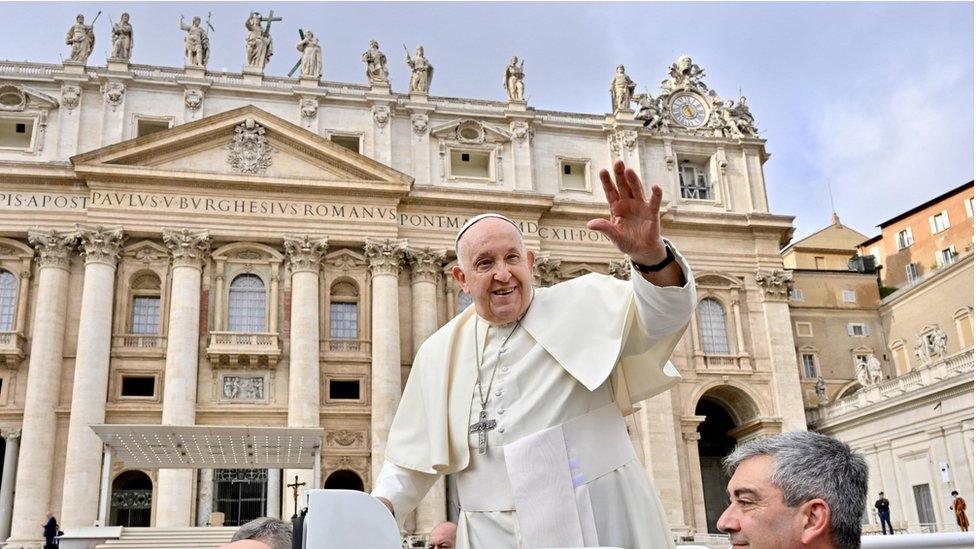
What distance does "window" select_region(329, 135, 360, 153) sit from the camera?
3039 cm

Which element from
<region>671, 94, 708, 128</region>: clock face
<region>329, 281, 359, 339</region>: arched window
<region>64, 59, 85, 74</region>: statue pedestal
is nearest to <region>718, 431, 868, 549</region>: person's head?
<region>329, 281, 359, 339</region>: arched window

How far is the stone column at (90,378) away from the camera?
80.0 ft

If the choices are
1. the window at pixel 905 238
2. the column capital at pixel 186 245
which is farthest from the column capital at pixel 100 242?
the window at pixel 905 238

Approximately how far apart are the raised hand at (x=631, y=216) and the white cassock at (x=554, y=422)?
0.48ft

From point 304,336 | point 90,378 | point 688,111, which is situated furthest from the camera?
point 688,111

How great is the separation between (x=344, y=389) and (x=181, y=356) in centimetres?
488

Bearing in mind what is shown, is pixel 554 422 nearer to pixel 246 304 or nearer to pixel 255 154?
pixel 246 304

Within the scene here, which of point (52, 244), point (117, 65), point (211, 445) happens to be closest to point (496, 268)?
point (211, 445)

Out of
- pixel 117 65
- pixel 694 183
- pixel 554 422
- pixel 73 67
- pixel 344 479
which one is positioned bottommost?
pixel 554 422

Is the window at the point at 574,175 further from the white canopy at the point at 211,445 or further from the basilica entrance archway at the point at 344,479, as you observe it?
the white canopy at the point at 211,445

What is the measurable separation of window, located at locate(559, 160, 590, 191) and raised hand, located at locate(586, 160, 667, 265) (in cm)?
2920

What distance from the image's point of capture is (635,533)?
10.1 feet

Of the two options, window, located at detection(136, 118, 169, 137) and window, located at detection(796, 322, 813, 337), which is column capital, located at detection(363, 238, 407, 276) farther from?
window, located at detection(796, 322, 813, 337)

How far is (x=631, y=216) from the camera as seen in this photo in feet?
9.82
